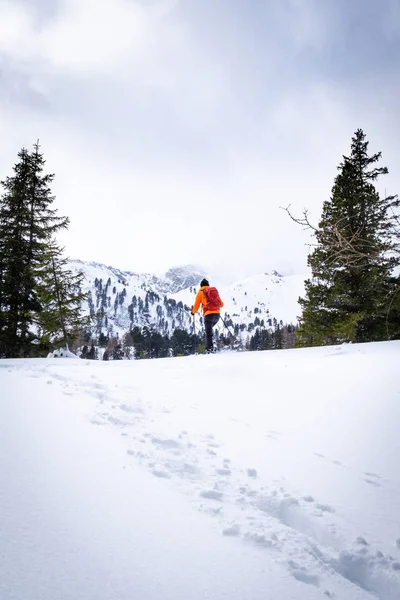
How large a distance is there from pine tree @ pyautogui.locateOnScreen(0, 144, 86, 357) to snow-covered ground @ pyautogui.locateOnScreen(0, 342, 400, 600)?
13.5 meters

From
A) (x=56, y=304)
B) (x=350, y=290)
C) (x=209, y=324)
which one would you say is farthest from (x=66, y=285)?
(x=350, y=290)

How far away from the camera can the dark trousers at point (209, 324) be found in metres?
11.0

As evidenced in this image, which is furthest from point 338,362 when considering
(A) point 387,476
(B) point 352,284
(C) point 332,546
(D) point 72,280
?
(D) point 72,280

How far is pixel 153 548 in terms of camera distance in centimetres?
194

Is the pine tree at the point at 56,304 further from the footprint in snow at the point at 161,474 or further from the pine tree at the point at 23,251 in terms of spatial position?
the footprint in snow at the point at 161,474

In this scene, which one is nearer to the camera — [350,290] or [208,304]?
[208,304]

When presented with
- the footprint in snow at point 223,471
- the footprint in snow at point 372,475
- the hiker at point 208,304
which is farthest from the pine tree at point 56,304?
the footprint in snow at point 372,475

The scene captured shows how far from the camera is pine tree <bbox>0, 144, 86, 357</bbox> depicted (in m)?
17.2

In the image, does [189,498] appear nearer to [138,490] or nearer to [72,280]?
[138,490]

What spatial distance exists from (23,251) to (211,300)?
13.1 metres

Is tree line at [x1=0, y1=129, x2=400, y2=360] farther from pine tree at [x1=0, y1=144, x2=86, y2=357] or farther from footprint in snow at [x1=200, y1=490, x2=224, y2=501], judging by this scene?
footprint in snow at [x1=200, y1=490, x2=224, y2=501]

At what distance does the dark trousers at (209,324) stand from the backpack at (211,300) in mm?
242

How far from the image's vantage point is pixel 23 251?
60.3 ft

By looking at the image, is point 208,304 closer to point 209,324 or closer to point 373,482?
point 209,324
